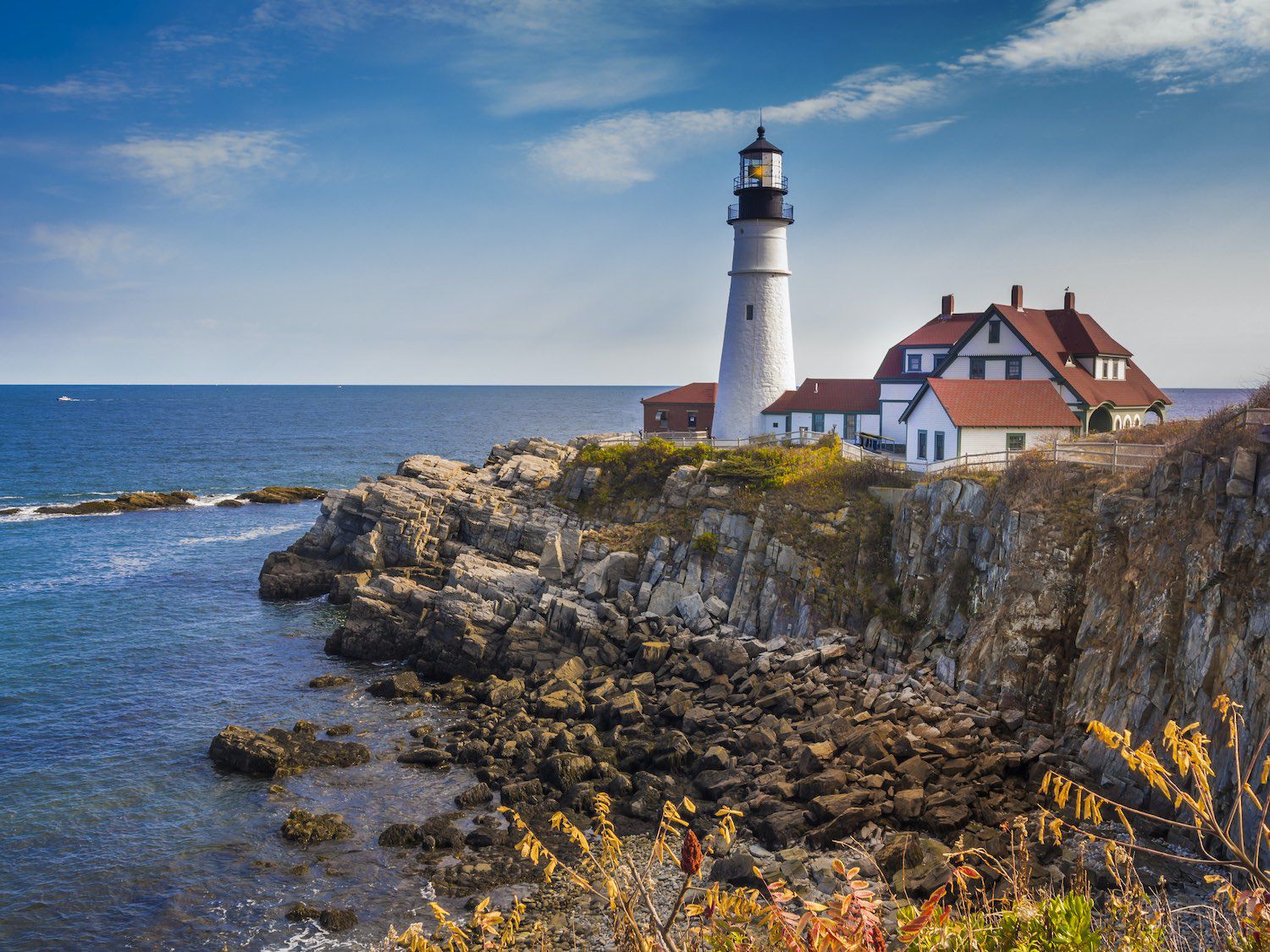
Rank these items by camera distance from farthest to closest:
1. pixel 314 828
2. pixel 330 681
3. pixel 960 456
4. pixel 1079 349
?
pixel 1079 349, pixel 960 456, pixel 330 681, pixel 314 828

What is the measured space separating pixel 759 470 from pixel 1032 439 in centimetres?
997

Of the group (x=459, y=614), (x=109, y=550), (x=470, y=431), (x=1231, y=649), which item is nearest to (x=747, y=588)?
(x=459, y=614)

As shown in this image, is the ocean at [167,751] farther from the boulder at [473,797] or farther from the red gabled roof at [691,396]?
the red gabled roof at [691,396]

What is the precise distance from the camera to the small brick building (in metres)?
50.3

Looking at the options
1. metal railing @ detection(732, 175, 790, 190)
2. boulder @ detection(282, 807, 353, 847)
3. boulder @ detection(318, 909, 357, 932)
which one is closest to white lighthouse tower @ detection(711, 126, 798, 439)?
metal railing @ detection(732, 175, 790, 190)

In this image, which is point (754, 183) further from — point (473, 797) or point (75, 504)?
point (75, 504)

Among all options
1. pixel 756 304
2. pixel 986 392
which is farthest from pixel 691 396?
pixel 986 392

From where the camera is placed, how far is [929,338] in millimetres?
42312

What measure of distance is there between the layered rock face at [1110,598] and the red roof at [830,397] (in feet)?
46.3

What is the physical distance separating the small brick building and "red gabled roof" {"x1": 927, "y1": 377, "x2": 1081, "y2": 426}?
1679 centimetres

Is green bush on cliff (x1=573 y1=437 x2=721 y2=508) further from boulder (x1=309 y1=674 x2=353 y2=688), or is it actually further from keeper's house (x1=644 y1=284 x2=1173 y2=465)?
boulder (x1=309 y1=674 x2=353 y2=688)

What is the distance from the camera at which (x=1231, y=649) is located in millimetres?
18172

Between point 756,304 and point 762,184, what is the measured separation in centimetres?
543

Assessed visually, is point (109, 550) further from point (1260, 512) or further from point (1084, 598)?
point (1260, 512)
